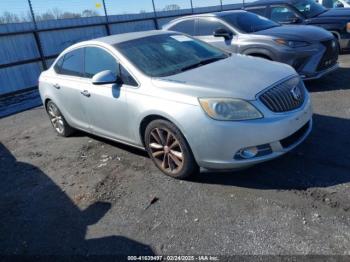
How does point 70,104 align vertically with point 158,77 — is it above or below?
below

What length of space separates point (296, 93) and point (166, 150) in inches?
63.9

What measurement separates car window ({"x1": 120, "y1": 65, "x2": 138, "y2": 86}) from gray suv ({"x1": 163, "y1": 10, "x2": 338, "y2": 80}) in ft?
11.6

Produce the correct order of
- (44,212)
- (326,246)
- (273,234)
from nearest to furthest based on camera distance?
(326,246) < (273,234) < (44,212)

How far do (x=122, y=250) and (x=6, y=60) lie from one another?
357 inches

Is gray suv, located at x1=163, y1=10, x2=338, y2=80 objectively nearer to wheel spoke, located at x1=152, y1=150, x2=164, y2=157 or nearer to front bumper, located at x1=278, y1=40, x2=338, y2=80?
front bumper, located at x1=278, y1=40, x2=338, y2=80

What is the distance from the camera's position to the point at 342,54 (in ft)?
33.1

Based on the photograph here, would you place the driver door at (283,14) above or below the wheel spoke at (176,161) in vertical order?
above

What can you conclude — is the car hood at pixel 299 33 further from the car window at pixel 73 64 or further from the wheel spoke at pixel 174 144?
the wheel spoke at pixel 174 144

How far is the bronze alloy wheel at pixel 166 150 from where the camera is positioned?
3986 millimetres

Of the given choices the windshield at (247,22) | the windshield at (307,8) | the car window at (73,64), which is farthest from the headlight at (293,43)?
the car window at (73,64)

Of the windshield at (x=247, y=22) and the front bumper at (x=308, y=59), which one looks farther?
the windshield at (x=247, y=22)

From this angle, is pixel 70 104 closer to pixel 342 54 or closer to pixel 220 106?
pixel 220 106

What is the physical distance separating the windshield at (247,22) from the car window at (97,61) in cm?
366

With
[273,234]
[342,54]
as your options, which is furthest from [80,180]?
[342,54]
